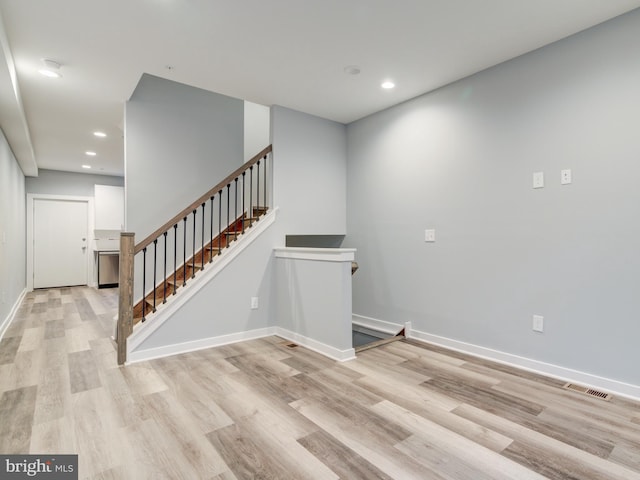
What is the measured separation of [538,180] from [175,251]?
11.4ft

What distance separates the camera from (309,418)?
204 centimetres

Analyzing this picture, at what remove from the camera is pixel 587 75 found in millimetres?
2477

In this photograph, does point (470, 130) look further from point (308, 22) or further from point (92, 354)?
point (92, 354)

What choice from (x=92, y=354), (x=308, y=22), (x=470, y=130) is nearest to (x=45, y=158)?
(x=92, y=354)

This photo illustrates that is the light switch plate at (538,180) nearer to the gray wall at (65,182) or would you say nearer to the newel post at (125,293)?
the newel post at (125,293)

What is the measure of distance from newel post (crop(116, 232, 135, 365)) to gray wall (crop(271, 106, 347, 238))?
5.02 ft

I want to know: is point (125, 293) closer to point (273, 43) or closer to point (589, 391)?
point (273, 43)

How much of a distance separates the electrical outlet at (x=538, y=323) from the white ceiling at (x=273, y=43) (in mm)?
2097

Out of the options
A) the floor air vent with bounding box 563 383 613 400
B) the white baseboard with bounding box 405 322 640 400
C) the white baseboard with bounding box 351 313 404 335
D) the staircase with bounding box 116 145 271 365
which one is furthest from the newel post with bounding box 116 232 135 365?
the floor air vent with bounding box 563 383 613 400

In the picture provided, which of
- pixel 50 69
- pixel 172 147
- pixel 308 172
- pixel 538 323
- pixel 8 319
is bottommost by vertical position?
pixel 8 319

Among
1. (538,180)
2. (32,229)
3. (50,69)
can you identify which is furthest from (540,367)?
(32,229)

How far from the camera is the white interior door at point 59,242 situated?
7.35 m

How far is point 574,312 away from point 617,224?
0.68m

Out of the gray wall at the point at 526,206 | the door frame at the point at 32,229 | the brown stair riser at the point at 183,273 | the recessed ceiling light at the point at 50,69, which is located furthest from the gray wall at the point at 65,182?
the gray wall at the point at 526,206
